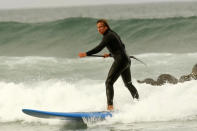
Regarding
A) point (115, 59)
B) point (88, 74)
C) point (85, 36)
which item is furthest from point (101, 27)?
point (85, 36)

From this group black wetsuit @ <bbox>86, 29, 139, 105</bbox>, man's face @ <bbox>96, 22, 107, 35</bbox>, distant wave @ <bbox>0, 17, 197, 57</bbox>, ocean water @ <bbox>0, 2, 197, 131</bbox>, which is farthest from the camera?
distant wave @ <bbox>0, 17, 197, 57</bbox>

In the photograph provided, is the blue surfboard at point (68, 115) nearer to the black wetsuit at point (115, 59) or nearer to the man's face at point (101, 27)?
the black wetsuit at point (115, 59)

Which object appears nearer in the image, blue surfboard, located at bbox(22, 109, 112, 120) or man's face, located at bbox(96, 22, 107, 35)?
man's face, located at bbox(96, 22, 107, 35)

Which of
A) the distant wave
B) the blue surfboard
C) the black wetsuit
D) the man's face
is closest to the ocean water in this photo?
the distant wave

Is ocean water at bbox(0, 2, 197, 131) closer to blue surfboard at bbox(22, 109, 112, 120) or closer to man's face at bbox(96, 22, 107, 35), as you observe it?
blue surfboard at bbox(22, 109, 112, 120)

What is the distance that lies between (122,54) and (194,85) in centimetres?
225

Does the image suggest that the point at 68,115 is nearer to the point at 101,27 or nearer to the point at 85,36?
the point at 101,27

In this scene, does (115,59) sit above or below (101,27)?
below

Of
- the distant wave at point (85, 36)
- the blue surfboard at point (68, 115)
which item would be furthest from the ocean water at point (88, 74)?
the blue surfboard at point (68, 115)

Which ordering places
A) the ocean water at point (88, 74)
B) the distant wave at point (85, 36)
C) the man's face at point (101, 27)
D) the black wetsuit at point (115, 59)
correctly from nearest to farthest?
the man's face at point (101, 27) → the black wetsuit at point (115, 59) → the ocean water at point (88, 74) → the distant wave at point (85, 36)

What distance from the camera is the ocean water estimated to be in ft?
33.7

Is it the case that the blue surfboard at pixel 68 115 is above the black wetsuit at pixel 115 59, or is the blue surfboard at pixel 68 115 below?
below

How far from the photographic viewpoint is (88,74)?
60.2 feet

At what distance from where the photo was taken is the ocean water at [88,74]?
10281mm
